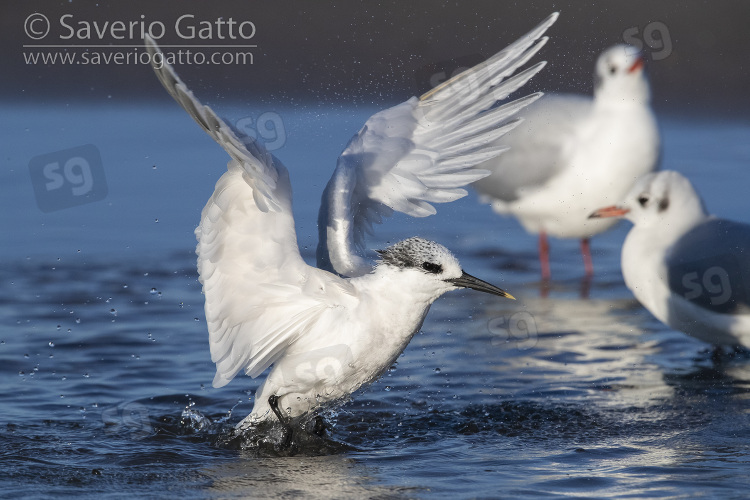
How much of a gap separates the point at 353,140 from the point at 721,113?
866cm

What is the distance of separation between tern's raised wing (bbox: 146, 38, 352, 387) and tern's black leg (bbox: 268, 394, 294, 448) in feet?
0.89

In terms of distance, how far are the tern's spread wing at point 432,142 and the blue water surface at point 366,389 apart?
124 centimetres

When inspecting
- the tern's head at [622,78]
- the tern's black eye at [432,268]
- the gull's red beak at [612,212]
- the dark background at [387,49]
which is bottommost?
the tern's black eye at [432,268]

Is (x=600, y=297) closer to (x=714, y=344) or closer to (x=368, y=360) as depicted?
(x=714, y=344)

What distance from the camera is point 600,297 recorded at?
377 inches

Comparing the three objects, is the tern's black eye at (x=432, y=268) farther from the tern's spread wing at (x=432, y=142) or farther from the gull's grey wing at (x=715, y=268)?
the gull's grey wing at (x=715, y=268)

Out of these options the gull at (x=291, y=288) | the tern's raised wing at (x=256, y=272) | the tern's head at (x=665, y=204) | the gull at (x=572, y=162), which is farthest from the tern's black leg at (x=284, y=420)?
the gull at (x=572, y=162)

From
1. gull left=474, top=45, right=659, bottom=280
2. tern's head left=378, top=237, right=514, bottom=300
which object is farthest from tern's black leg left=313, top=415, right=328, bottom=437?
gull left=474, top=45, right=659, bottom=280

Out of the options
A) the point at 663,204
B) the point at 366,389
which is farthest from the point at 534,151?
the point at 366,389

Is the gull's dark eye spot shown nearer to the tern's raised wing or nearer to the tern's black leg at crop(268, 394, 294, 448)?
the tern's raised wing

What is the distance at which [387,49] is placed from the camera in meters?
14.3

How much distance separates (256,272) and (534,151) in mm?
5368

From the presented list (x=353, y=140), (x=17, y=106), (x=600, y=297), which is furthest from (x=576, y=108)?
(x=17, y=106)

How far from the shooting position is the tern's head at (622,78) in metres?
11.0
